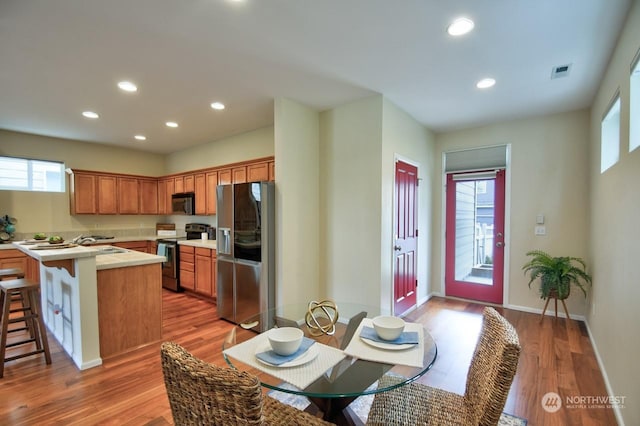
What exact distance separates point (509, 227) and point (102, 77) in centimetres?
518

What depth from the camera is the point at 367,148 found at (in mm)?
3387

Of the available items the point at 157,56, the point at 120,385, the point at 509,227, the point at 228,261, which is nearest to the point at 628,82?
the point at 509,227

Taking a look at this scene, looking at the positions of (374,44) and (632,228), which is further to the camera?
(374,44)

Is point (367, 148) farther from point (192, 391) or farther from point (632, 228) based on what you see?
point (192, 391)

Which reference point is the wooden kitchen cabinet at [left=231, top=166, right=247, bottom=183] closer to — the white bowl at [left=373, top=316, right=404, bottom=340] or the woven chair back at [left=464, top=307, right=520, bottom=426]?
the white bowl at [left=373, top=316, right=404, bottom=340]

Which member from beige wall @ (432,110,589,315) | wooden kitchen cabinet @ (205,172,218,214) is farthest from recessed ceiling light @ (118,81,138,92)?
beige wall @ (432,110,589,315)

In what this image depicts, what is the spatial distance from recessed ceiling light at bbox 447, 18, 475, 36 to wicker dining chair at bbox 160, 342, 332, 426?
95.9 inches

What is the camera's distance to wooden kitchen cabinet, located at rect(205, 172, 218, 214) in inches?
195

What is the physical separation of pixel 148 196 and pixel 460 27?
20.2 ft

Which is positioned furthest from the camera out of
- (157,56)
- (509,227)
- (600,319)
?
(509,227)

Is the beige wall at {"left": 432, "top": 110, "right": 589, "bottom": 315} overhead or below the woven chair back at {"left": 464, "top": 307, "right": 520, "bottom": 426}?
overhead

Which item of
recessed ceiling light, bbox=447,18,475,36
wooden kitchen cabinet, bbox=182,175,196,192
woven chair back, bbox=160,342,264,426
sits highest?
recessed ceiling light, bbox=447,18,475,36

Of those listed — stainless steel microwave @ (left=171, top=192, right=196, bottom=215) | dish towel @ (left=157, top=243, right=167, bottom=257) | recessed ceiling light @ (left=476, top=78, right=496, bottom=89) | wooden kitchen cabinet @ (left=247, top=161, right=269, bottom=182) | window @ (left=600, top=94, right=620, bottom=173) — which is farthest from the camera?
stainless steel microwave @ (left=171, top=192, right=196, bottom=215)

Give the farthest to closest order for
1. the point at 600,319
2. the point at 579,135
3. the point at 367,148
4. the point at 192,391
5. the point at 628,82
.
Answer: the point at 579,135 → the point at 367,148 → the point at 600,319 → the point at 628,82 → the point at 192,391
